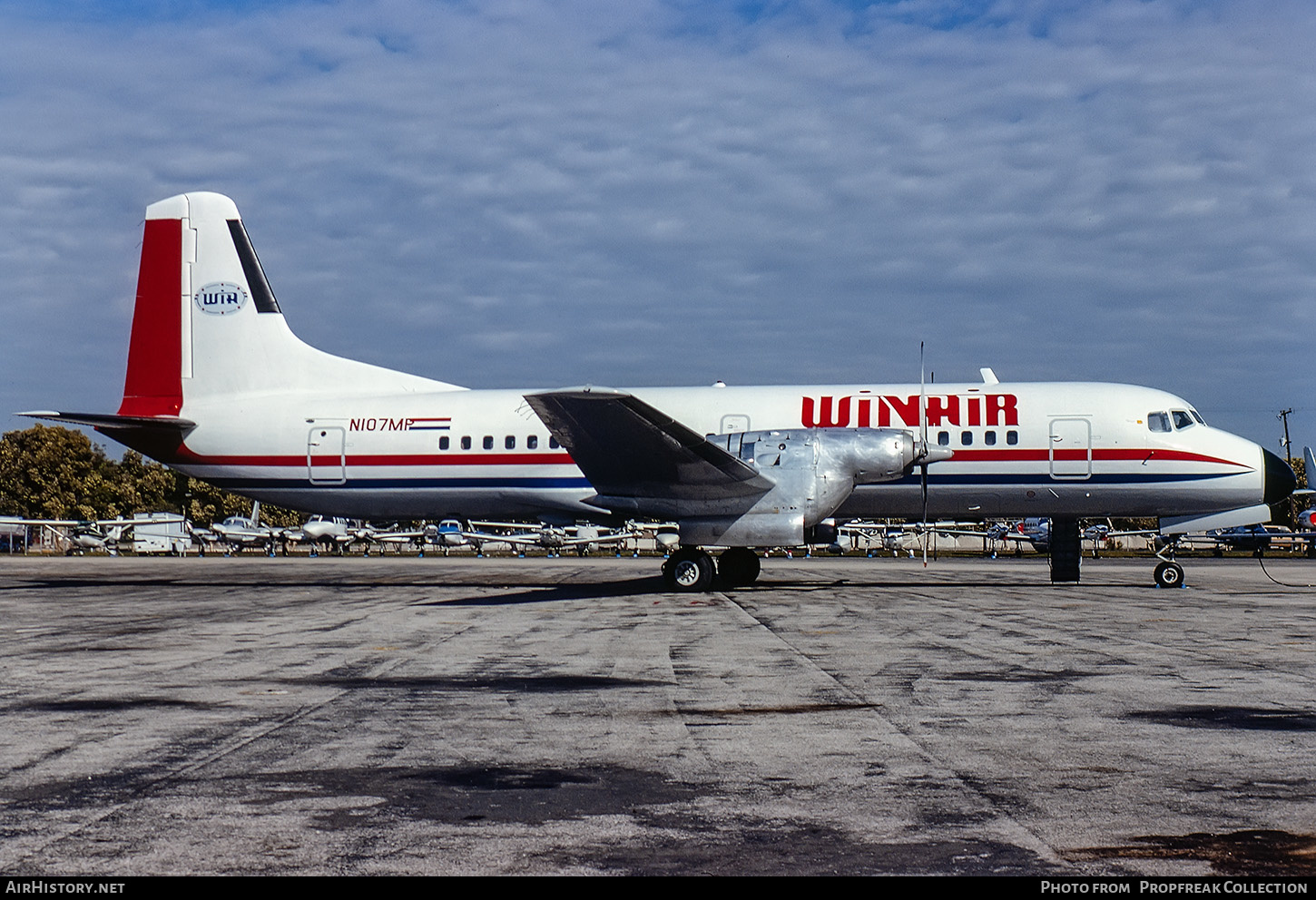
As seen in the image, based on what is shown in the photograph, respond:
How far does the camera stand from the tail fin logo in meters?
27.8

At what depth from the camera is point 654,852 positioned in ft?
15.8

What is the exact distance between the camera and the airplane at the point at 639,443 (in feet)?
71.0

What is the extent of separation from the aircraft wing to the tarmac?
4940mm

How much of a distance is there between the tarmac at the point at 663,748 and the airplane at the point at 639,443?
5832mm

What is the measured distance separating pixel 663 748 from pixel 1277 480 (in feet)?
68.7

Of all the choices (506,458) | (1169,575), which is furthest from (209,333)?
(1169,575)

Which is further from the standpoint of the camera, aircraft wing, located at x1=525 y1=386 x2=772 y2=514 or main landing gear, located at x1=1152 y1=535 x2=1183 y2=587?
main landing gear, located at x1=1152 y1=535 x2=1183 y2=587

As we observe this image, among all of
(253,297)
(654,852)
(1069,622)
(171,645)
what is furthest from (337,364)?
(654,852)

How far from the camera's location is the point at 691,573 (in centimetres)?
2239

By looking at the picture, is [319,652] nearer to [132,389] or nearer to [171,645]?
[171,645]

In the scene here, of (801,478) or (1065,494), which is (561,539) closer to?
(1065,494)

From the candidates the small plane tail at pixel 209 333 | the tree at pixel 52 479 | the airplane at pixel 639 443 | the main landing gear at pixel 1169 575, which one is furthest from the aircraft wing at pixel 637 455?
the tree at pixel 52 479

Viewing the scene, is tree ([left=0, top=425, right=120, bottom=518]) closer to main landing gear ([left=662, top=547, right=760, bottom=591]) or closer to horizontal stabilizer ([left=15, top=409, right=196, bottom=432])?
horizontal stabilizer ([left=15, top=409, right=196, bottom=432])

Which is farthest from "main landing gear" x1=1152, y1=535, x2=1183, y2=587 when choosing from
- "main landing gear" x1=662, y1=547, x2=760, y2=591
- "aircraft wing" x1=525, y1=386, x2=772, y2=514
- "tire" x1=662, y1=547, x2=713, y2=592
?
"tire" x1=662, y1=547, x2=713, y2=592
